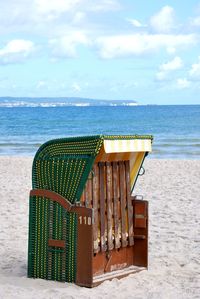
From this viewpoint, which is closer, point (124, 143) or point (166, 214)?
point (124, 143)

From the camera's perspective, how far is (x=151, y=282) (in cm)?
552

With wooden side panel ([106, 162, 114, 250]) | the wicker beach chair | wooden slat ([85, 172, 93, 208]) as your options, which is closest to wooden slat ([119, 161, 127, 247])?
the wicker beach chair

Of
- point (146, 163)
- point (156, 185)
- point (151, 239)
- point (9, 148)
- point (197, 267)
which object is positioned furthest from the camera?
point (9, 148)

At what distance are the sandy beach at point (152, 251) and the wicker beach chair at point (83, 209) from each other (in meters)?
0.16

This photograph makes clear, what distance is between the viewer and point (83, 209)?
16.6 ft

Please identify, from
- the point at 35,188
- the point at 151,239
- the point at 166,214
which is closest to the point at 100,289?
the point at 35,188

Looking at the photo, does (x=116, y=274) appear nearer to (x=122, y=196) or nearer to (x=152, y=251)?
(x=122, y=196)

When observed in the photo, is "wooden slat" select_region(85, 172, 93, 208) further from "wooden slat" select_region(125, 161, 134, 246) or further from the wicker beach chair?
"wooden slat" select_region(125, 161, 134, 246)

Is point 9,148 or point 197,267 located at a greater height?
point 9,148

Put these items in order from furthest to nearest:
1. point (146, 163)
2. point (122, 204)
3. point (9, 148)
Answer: point (9, 148) < point (146, 163) < point (122, 204)

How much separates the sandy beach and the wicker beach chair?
6.5 inches

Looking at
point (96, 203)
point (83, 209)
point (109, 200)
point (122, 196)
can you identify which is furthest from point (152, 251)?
point (83, 209)

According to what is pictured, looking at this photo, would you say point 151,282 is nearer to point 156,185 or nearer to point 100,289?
point 100,289

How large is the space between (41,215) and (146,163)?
1326 centimetres
